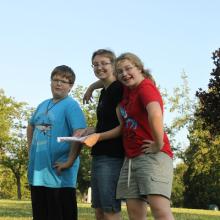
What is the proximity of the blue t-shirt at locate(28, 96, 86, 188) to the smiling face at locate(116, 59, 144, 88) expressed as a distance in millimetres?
799

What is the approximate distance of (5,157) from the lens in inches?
2248

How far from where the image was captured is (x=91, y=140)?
Answer: 479cm

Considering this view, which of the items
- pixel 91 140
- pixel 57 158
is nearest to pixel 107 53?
pixel 91 140

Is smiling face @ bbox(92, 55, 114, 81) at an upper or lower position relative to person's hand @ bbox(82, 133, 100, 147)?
upper

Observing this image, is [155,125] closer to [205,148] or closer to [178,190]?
[205,148]

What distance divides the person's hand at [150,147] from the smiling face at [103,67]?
928 millimetres

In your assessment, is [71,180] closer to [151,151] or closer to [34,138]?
[34,138]

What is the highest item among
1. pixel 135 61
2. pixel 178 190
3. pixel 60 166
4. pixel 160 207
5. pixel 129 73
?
pixel 135 61

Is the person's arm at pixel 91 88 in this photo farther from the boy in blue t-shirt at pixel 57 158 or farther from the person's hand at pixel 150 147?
the person's hand at pixel 150 147

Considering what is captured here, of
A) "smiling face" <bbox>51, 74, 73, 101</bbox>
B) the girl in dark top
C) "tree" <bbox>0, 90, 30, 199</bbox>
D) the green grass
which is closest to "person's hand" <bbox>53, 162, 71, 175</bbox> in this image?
the girl in dark top

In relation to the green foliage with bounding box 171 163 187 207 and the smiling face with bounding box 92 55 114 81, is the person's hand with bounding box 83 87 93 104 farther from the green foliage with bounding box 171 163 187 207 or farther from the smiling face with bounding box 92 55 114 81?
the green foliage with bounding box 171 163 187 207

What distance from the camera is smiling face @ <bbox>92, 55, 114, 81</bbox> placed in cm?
519

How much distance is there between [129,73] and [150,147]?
72 cm

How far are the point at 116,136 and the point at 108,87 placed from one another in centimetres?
55
